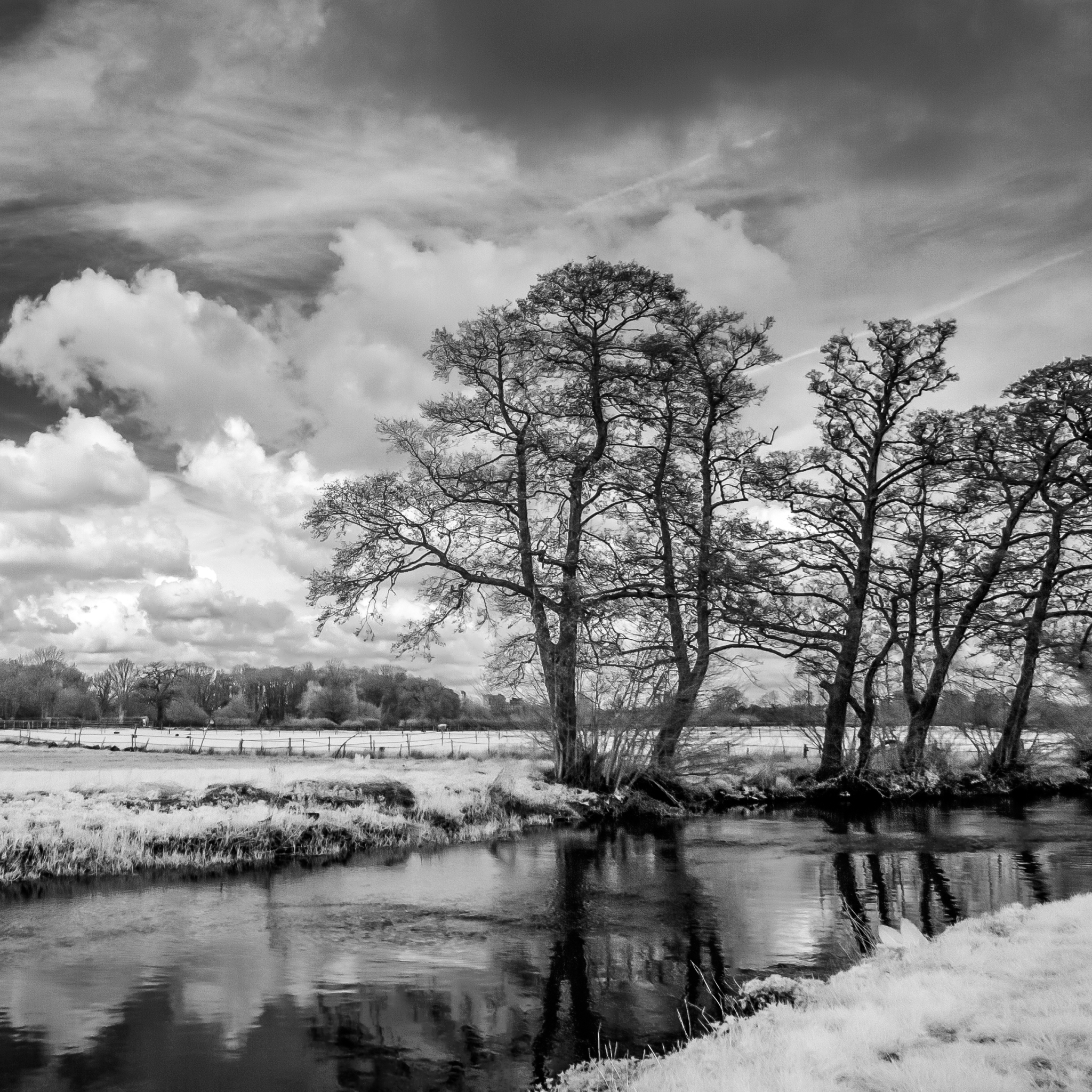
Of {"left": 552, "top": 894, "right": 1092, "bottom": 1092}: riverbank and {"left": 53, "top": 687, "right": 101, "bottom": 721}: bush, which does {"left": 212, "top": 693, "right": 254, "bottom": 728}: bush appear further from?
{"left": 552, "top": 894, "right": 1092, "bottom": 1092}: riverbank

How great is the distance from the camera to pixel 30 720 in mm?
87062

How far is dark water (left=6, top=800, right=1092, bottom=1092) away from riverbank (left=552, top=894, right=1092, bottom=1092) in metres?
1.21

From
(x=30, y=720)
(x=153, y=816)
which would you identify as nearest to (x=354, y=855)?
(x=153, y=816)

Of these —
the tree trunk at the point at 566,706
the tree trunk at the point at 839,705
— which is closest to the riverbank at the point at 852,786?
the tree trunk at the point at 839,705

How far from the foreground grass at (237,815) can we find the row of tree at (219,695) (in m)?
74.0

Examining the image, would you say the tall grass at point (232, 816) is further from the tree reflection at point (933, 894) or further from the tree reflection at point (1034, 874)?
the tree reflection at point (1034, 874)

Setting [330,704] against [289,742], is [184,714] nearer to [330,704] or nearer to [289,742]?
[330,704]

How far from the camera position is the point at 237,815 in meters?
16.9

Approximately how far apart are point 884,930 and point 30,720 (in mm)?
96179

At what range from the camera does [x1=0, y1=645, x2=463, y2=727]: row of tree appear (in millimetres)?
104625

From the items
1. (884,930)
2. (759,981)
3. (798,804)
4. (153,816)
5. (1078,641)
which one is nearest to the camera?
(759,981)

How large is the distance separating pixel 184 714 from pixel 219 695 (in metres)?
32.6

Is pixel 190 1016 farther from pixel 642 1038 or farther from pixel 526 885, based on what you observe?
pixel 526 885

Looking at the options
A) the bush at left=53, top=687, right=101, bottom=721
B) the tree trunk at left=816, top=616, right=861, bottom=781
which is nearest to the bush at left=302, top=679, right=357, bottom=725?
the bush at left=53, top=687, right=101, bottom=721
